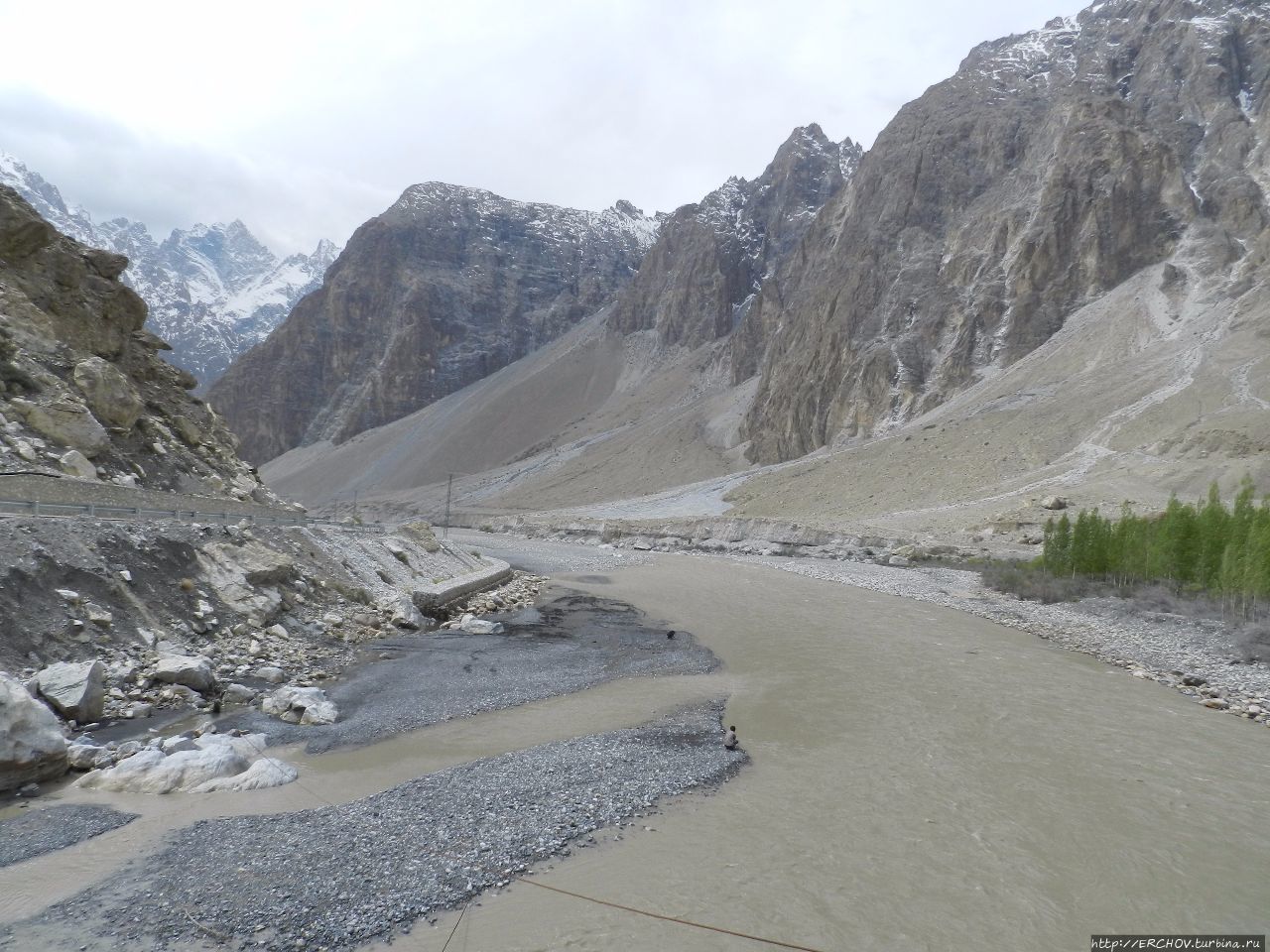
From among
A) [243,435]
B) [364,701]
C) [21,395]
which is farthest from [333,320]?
[364,701]

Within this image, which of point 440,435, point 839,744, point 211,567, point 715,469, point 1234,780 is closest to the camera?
point 1234,780

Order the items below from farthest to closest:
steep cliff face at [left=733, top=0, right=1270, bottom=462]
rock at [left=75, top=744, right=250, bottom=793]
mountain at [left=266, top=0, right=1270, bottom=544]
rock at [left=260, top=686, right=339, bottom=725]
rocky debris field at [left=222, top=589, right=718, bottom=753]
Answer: steep cliff face at [left=733, top=0, right=1270, bottom=462] < mountain at [left=266, top=0, right=1270, bottom=544] < rocky debris field at [left=222, top=589, right=718, bottom=753] < rock at [left=260, top=686, right=339, bottom=725] < rock at [left=75, top=744, right=250, bottom=793]

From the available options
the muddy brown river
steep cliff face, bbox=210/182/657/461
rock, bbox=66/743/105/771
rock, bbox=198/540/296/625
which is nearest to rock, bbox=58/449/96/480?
rock, bbox=198/540/296/625

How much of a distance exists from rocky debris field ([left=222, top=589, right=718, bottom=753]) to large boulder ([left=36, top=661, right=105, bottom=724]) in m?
1.94

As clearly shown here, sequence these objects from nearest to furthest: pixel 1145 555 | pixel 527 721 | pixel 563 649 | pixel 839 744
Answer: pixel 839 744
pixel 527 721
pixel 563 649
pixel 1145 555

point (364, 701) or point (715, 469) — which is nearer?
point (364, 701)

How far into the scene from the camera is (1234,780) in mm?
10758

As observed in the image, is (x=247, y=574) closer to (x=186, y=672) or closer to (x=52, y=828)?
(x=186, y=672)

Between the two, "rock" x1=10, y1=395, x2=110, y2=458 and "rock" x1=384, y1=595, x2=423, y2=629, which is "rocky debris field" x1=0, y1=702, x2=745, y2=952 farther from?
"rock" x1=10, y1=395, x2=110, y2=458

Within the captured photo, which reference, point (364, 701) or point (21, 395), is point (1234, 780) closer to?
point (364, 701)

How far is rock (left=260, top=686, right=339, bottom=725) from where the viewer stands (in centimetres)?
1229

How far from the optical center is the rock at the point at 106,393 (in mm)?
23906

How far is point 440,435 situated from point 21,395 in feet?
432

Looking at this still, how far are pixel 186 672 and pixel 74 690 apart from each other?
219cm
